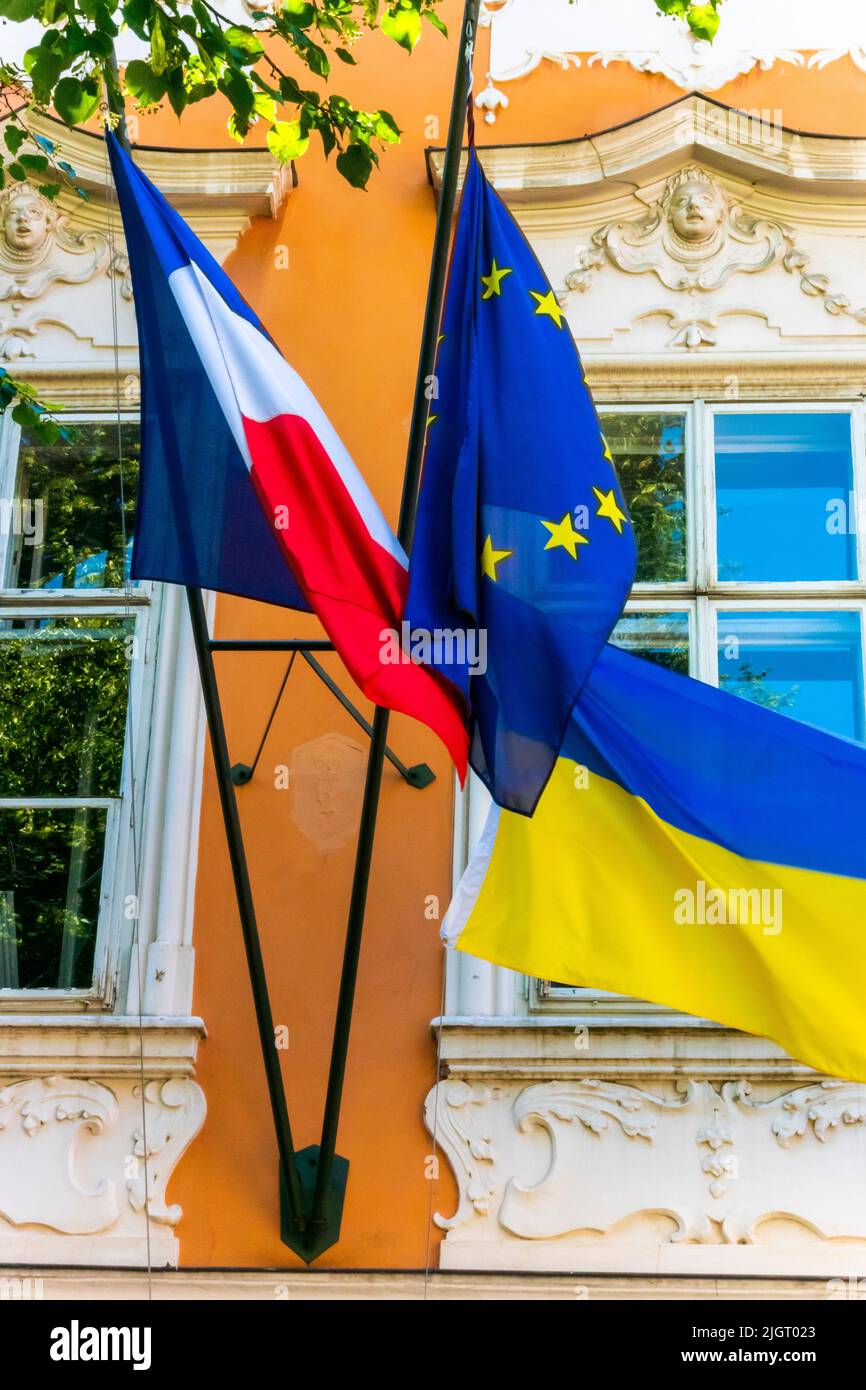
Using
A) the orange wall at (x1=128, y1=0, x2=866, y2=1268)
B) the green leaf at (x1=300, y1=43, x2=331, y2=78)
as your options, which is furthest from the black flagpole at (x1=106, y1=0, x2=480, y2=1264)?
the green leaf at (x1=300, y1=43, x2=331, y2=78)

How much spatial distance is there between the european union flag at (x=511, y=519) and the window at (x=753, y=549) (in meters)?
1.38

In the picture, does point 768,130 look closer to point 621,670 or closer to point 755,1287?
point 621,670

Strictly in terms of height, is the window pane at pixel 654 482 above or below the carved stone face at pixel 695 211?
below

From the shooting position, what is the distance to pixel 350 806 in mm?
5773

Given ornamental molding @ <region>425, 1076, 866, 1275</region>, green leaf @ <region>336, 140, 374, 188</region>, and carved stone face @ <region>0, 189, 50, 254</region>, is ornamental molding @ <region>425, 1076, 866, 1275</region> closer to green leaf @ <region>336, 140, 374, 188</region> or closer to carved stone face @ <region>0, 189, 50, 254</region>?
green leaf @ <region>336, 140, 374, 188</region>

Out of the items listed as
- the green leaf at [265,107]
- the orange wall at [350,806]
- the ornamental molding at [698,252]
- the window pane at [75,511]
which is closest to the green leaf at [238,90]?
the green leaf at [265,107]

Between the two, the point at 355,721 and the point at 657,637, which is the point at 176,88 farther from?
Answer: the point at 657,637

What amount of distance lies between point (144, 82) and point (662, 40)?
2246 millimetres

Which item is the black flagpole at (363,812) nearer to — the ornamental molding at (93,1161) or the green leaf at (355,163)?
the ornamental molding at (93,1161)

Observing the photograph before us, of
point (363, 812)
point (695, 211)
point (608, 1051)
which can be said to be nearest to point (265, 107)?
point (695, 211)

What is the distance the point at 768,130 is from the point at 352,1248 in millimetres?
4062

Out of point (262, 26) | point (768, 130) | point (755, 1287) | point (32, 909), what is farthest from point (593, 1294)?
point (262, 26)

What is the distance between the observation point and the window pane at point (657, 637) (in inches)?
238

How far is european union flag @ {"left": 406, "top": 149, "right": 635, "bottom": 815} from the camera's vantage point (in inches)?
174
